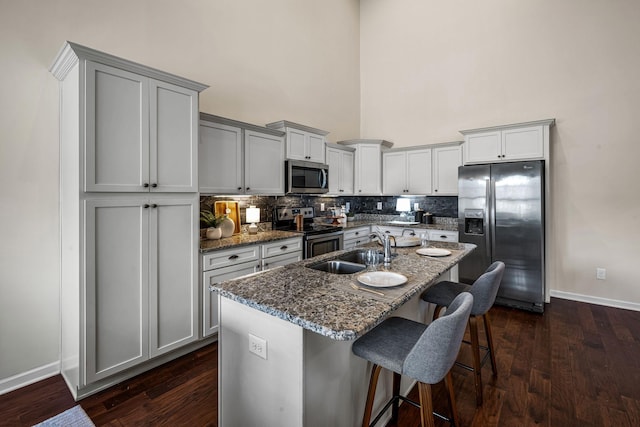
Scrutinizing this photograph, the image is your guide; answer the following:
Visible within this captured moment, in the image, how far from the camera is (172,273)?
245cm

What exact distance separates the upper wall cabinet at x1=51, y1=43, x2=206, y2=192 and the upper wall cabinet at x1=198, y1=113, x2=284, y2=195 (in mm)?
466

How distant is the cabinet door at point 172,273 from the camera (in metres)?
2.33

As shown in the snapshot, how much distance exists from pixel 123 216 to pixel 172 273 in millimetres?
588

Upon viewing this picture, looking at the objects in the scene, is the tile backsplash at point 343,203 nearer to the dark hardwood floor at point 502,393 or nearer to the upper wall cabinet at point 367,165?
the upper wall cabinet at point 367,165

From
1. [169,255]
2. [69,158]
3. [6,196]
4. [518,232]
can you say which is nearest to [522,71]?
[518,232]

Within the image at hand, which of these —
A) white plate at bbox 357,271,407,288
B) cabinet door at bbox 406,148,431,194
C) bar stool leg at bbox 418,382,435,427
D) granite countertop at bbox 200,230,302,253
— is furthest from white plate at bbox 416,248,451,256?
cabinet door at bbox 406,148,431,194

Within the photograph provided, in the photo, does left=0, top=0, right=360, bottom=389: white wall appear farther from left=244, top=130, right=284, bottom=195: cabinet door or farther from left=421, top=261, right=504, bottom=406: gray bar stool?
left=421, top=261, right=504, bottom=406: gray bar stool

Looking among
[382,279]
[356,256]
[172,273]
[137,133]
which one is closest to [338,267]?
[356,256]

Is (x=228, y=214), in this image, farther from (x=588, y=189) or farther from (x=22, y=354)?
(x=588, y=189)

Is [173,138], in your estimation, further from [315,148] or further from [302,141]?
[315,148]

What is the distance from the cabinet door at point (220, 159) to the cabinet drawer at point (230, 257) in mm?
660

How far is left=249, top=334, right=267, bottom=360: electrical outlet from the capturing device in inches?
52.7

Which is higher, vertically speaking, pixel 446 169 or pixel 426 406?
pixel 446 169

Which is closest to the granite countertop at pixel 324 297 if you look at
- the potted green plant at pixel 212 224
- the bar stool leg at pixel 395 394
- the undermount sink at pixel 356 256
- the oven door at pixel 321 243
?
the undermount sink at pixel 356 256
